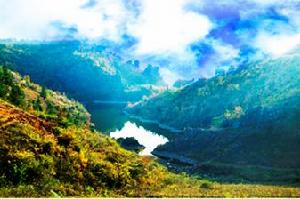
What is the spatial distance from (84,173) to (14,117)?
13.3 feet

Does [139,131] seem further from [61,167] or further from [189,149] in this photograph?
[61,167]

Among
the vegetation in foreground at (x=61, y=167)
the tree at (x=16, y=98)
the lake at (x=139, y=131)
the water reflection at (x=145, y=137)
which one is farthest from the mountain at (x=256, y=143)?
the vegetation in foreground at (x=61, y=167)

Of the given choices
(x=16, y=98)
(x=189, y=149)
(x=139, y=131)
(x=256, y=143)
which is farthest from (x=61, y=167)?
(x=139, y=131)

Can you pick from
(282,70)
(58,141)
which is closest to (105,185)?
(58,141)

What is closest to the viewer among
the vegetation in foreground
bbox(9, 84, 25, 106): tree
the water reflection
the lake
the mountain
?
the vegetation in foreground

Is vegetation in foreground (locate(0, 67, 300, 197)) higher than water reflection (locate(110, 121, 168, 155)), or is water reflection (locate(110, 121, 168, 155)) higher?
water reflection (locate(110, 121, 168, 155))

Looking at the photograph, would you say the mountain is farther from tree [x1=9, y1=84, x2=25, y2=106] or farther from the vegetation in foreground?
the vegetation in foreground

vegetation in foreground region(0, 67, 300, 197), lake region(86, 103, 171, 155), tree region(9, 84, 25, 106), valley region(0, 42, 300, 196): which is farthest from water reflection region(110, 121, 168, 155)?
vegetation in foreground region(0, 67, 300, 197)

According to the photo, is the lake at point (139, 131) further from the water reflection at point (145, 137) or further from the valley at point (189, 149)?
the valley at point (189, 149)

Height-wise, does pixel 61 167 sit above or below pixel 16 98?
below

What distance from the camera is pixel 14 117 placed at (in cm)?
2211

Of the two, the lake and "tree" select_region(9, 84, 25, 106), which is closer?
"tree" select_region(9, 84, 25, 106)

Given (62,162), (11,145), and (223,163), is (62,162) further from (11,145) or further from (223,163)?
(223,163)

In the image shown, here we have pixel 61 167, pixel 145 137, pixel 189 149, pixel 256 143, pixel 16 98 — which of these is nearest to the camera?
pixel 61 167
